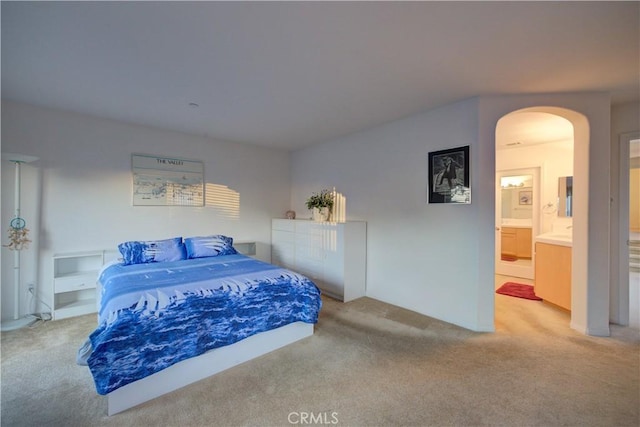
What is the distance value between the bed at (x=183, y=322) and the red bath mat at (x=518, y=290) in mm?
3233

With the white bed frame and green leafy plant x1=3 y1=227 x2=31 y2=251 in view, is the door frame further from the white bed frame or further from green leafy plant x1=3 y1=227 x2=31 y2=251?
green leafy plant x1=3 y1=227 x2=31 y2=251

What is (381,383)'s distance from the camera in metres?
1.95

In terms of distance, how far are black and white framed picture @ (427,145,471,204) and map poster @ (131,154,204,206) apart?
11.3 ft

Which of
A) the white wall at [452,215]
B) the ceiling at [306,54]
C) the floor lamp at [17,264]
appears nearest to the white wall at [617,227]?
the ceiling at [306,54]

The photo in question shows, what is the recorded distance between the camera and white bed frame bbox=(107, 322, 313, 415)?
5.68 feet

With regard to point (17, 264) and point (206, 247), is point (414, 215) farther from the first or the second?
point (17, 264)

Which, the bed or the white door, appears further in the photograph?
the white door

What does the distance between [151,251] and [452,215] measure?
3.65m

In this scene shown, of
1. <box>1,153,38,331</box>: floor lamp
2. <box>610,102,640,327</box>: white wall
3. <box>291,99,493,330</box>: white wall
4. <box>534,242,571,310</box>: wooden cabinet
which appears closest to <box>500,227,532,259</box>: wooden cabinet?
<box>534,242,571,310</box>: wooden cabinet

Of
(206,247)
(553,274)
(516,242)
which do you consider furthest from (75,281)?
(516,242)

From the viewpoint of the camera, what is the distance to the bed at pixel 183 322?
5.64 feet

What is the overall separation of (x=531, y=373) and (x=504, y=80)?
247cm

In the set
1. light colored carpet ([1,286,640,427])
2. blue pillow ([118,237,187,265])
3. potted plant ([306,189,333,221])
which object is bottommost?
light colored carpet ([1,286,640,427])

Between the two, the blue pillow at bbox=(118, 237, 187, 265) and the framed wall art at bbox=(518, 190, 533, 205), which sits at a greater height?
the framed wall art at bbox=(518, 190, 533, 205)
